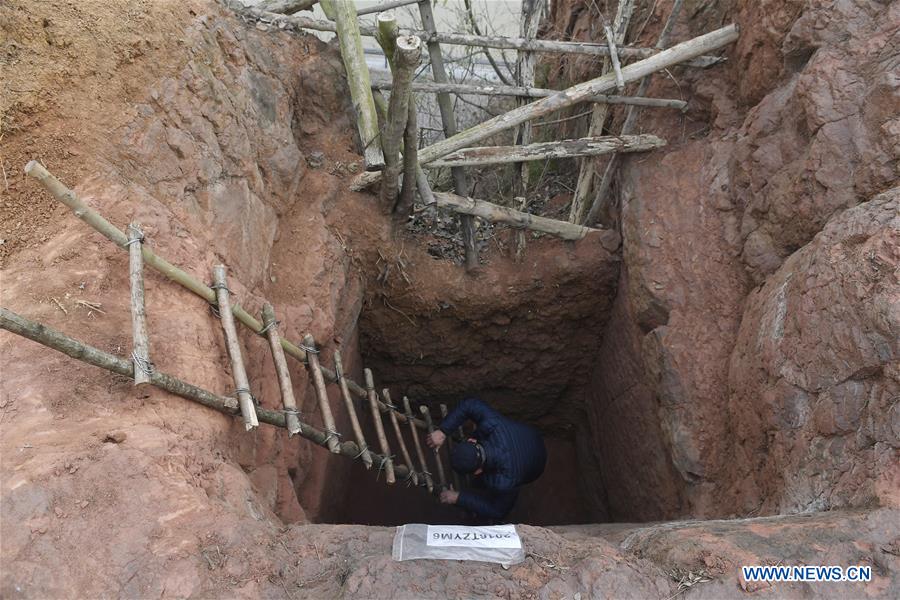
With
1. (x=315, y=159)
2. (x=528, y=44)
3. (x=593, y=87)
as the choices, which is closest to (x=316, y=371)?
(x=315, y=159)

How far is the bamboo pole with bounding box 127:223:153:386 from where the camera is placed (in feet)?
6.89

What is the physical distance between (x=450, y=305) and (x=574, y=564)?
9.15ft

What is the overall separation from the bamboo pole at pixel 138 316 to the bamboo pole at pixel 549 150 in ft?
6.62

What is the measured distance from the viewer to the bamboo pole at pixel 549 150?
3945 mm

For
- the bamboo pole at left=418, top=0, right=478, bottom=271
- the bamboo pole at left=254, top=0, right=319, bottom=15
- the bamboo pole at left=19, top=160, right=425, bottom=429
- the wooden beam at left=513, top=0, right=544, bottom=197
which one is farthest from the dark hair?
the bamboo pole at left=254, top=0, right=319, bottom=15

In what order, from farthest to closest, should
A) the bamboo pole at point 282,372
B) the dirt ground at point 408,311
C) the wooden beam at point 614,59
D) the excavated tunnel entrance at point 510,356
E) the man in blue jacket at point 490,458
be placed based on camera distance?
the excavated tunnel entrance at point 510,356 < the man in blue jacket at point 490,458 < the wooden beam at point 614,59 < the bamboo pole at point 282,372 < the dirt ground at point 408,311

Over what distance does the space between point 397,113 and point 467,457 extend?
2.29 meters

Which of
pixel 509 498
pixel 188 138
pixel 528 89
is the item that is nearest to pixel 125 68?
pixel 188 138

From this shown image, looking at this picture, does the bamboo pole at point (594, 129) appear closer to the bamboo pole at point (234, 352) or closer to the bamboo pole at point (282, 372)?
the bamboo pole at point (282, 372)

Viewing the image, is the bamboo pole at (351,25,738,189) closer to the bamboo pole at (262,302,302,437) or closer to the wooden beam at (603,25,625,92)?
the wooden beam at (603,25,625,92)

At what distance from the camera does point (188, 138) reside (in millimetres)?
3186

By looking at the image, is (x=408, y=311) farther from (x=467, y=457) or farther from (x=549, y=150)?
(x=549, y=150)

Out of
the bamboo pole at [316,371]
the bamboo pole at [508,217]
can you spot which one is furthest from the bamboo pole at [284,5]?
the bamboo pole at [316,371]

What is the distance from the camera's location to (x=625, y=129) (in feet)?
13.9
